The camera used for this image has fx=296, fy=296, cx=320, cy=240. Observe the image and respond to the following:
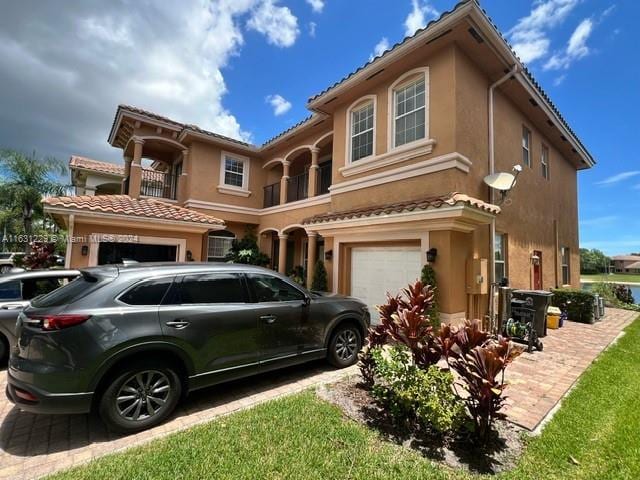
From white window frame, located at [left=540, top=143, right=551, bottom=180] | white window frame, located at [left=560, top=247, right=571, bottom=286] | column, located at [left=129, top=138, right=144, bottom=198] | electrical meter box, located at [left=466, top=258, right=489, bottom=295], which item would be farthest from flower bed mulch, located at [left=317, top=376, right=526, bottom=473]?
white window frame, located at [left=560, top=247, right=571, bottom=286]

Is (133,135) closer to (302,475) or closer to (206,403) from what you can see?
(206,403)

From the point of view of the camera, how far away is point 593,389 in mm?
4754

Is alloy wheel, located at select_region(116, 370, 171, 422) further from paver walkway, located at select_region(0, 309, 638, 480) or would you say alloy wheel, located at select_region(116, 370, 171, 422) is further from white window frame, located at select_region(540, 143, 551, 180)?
white window frame, located at select_region(540, 143, 551, 180)

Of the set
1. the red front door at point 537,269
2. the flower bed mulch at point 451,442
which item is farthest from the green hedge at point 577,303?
the flower bed mulch at point 451,442

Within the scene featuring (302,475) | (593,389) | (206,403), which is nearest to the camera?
(302,475)

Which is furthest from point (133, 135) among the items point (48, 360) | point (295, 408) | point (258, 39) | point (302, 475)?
point (302, 475)

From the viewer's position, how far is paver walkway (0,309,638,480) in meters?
3.10

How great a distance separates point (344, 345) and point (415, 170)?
16.0 ft

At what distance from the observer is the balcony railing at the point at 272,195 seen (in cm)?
1503

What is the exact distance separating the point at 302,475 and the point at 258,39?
12.4 metres

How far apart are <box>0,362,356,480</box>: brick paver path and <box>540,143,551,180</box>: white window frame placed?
12.2 meters

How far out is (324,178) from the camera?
13383 millimetres

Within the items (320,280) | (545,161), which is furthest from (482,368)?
(545,161)

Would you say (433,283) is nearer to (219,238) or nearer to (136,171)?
(219,238)
